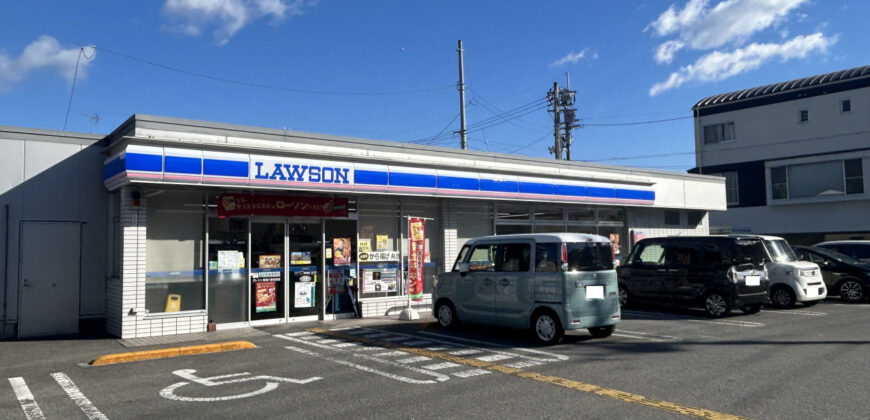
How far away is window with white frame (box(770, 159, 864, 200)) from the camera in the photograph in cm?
3044

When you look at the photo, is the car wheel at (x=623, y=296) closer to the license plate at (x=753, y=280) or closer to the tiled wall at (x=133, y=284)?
the license plate at (x=753, y=280)

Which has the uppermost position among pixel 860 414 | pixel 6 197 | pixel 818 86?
pixel 818 86

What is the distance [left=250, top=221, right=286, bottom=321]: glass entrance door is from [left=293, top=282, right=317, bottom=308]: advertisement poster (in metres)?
0.32

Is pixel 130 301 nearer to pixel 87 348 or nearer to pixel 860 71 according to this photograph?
pixel 87 348

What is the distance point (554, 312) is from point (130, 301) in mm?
7721

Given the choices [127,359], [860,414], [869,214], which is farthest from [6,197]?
[869,214]

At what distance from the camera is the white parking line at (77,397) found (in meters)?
6.23

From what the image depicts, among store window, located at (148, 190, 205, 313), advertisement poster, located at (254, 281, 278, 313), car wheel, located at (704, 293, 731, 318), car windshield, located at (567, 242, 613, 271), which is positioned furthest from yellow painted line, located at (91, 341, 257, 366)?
car wheel, located at (704, 293, 731, 318)

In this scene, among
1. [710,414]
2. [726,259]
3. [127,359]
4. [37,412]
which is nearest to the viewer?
[710,414]

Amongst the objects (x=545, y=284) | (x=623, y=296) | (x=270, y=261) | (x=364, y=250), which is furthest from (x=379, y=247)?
(x=623, y=296)

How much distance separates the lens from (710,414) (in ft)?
19.1

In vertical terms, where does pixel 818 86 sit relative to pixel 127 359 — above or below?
above

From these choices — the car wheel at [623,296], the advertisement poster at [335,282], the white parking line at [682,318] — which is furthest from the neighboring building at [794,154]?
the advertisement poster at [335,282]

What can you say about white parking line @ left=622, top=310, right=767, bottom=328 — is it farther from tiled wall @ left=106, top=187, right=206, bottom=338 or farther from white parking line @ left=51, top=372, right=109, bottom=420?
white parking line @ left=51, top=372, right=109, bottom=420
